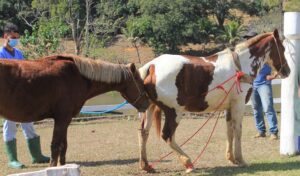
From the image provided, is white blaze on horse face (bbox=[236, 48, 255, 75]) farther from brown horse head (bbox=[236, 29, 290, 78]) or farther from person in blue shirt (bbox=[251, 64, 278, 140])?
person in blue shirt (bbox=[251, 64, 278, 140])

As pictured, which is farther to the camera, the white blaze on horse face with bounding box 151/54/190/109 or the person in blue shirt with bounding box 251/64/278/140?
the person in blue shirt with bounding box 251/64/278/140

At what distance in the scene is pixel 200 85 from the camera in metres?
6.92

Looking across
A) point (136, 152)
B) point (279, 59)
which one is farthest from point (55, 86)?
point (279, 59)

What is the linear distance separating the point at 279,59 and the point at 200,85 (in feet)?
4.98

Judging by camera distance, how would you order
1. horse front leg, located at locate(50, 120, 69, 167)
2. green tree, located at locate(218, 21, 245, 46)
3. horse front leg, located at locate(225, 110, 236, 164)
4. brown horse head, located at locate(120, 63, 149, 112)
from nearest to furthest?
horse front leg, located at locate(50, 120, 69, 167)
brown horse head, located at locate(120, 63, 149, 112)
horse front leg, located at locate(225, 110, 236, 164)
green tree, located at locate(218, 21, 245, 46)

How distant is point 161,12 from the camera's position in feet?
164

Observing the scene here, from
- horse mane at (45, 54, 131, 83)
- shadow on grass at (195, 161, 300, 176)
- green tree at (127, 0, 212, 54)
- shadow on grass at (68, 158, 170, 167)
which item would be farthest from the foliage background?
shadow on grass at (195, 161, 300, 176)

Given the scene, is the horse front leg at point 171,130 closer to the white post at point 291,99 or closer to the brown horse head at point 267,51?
the brown horse head at point 267,51

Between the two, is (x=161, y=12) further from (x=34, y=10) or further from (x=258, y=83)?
(x=258, y=83)

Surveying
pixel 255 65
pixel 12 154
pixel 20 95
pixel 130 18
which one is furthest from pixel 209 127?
pixel 130 18

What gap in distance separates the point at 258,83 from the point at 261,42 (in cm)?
243

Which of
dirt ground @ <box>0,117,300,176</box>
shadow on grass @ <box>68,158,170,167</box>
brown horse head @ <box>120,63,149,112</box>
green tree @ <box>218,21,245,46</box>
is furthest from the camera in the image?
green tree @ <box>218,21,245,46</box>

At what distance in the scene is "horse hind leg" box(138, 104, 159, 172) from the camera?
6941mm

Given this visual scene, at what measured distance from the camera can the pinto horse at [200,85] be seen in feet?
22.3
